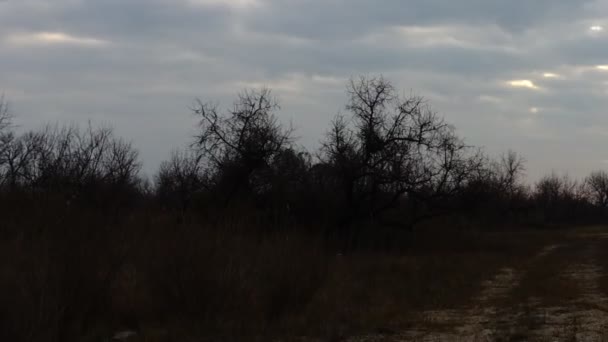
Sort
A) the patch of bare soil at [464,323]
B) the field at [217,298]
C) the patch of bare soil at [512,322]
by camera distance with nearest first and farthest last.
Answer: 1. the field at [217,298]
2. the patch of bare soil at [512,322]
3. the patch of bare soil at [464,323]

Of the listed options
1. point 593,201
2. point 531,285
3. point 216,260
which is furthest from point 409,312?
point 593,201

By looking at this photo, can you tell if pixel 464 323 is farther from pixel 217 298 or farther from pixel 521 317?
pixel 217 298

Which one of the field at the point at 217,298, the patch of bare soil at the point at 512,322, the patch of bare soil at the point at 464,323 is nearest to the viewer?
the field at the point at 217,298

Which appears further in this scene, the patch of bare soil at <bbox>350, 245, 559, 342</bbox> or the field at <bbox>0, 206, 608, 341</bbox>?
the patch of bare soil at <bbox>350, 245, 559, 342</bbox>

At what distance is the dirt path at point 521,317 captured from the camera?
12.4 metres

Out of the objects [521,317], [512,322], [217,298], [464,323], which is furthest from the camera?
[521,317]

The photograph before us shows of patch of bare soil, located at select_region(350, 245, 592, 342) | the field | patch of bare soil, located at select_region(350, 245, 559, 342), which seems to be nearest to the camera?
the field

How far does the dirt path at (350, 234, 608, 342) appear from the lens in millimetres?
12375

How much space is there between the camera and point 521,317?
14.6m

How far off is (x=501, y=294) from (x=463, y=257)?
17938 mm

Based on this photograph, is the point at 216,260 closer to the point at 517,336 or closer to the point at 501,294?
the point at 517,336

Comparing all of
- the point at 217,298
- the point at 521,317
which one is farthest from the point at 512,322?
the point at 217,298

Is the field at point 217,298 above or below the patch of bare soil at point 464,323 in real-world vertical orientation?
above

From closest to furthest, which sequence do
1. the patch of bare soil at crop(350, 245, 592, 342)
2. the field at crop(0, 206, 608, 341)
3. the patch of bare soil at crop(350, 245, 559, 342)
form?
the field at crop(0, 206, 608, 341) → the patch of bare soil at crop(350, 245, 592, 342) → the patch of bare soil at crop(350, 245, 559, 342)
